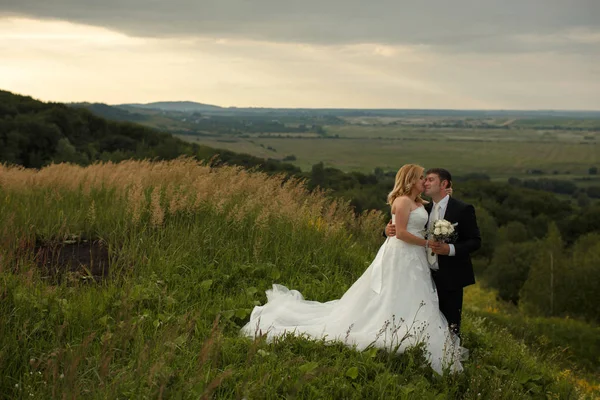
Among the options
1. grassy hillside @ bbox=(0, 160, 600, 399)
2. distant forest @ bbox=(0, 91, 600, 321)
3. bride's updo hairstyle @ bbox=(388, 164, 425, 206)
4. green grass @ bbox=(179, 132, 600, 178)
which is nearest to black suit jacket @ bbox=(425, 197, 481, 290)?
bride's updo hairstyle @ bbox=(388, 164, 425, 206)

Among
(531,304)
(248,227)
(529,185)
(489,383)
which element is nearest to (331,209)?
(248,227)

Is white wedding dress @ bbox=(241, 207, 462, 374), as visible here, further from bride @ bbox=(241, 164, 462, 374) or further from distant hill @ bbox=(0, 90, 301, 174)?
distant hill @ bbox=(0, 90, 301, 174)

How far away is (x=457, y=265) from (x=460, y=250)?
30 centimetres

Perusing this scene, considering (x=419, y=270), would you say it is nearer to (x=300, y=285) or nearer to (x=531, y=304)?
(x=300, y=285)

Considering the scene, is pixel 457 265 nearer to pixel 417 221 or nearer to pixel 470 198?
pixel 417 221

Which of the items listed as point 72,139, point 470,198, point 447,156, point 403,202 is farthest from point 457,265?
point 447,156

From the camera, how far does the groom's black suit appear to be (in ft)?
22.5

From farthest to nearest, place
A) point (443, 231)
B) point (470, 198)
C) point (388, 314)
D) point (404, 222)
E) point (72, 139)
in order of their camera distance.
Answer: point (470, 198)
point (72, 139)
point (404, 222)
point (388, 314)
point (443, 231)

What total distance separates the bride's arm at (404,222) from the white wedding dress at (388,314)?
102 mm

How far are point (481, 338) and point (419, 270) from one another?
5.62 ft

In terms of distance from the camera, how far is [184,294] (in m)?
7.64

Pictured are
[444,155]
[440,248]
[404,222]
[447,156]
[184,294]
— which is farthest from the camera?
[444,155]

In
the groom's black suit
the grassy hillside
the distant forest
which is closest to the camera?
the grassy hillside

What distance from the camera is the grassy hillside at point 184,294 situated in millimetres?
5160
